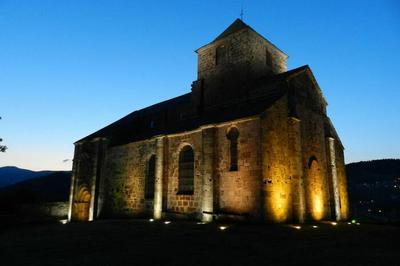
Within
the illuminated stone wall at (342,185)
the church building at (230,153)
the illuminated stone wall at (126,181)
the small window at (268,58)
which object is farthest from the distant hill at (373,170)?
the illuminated stone wall at (126,181)

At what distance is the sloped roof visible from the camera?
15274 mm

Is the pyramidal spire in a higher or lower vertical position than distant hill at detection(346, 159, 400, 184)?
higher

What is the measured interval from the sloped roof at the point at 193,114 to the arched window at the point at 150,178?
180 cm

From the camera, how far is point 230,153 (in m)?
14.1

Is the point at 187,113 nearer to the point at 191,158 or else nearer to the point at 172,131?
the point at 172,131

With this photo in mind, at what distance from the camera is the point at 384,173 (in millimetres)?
66812

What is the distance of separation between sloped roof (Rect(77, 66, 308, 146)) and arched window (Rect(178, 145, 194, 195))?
1427 mm

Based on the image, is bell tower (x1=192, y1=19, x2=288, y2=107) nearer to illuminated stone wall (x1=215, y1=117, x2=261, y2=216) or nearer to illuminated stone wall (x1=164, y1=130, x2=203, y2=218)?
illuminated stone wall (x1=164, y1=130, x2=203, y2=218)

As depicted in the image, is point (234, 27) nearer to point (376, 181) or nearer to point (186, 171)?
point (186, 171)

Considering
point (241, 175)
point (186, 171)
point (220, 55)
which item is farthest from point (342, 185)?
point (220, 55)

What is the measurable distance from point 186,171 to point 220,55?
31.4ft

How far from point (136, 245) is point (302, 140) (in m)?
11.6

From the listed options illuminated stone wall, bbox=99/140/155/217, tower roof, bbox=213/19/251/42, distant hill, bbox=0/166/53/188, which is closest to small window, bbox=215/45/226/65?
tower roof, bbox=213/19/251/42

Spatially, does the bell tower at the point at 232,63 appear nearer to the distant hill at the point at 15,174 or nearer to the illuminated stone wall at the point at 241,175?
the illuminated stone wall at the point at 241,175
